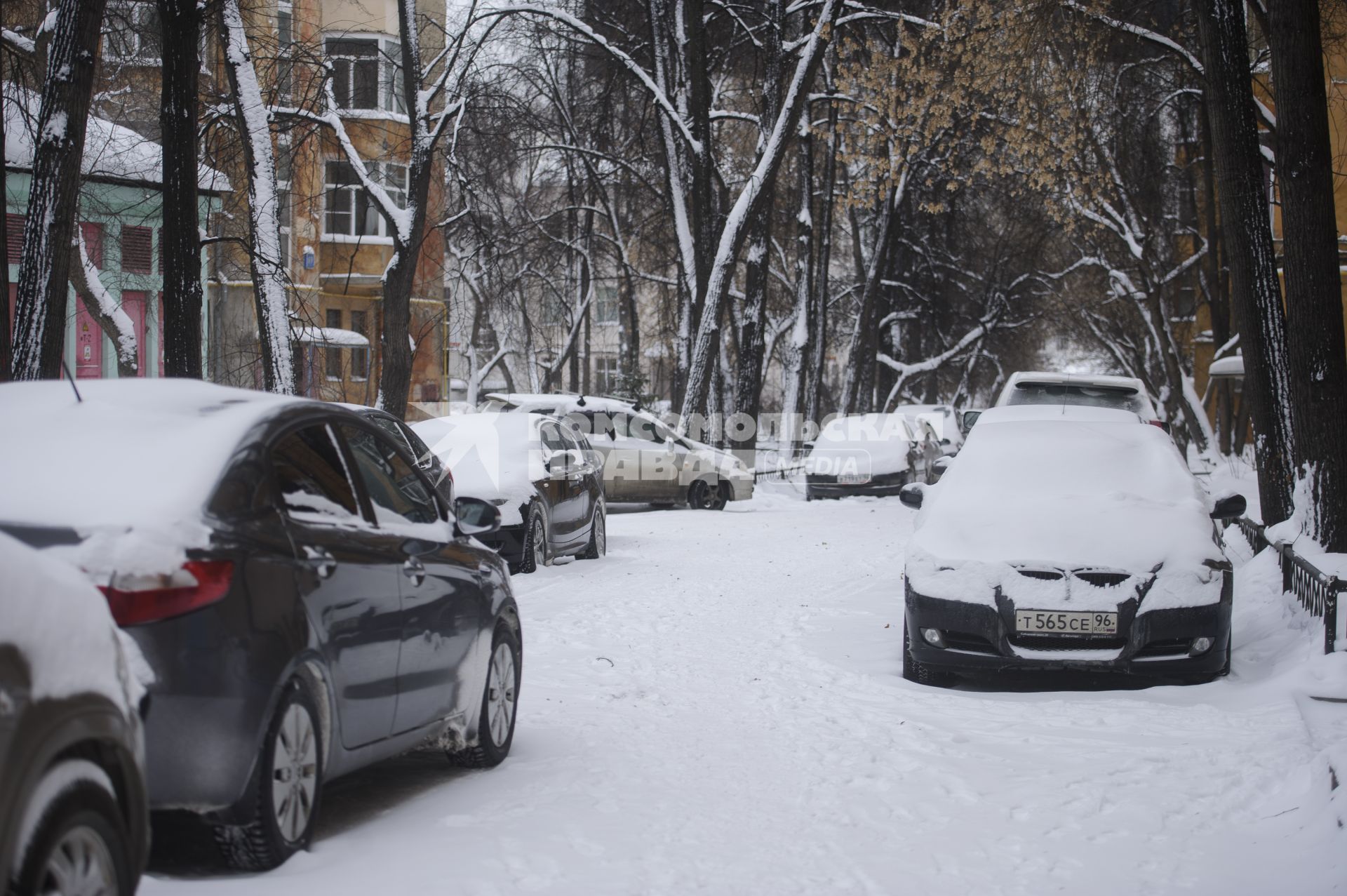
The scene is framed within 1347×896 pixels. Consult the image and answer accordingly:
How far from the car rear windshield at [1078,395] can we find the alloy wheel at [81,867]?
15.2 m

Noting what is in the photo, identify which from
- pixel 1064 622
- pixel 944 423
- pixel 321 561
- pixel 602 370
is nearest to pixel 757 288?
pixel 944 423

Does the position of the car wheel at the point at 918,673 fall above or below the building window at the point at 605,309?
below

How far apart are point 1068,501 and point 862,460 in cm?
1848

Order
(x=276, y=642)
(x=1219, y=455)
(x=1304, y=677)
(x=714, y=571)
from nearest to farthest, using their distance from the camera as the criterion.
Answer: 1. (x=276, y=642)
2. (x=1304, y=677)
3. (x=714, y=571)
4. (x=1219, y=455)

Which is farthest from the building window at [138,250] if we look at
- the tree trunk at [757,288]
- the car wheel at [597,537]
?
the car wheel at [597,537]

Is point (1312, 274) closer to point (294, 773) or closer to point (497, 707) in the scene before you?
point (497, 707)

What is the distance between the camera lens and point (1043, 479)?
33.6ft

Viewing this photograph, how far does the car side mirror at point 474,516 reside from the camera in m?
6.88

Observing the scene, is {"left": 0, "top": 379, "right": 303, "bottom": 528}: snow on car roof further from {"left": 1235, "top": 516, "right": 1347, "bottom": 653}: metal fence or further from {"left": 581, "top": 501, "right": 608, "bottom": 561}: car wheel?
{"left": 581, "top": 501, "right": 608, "bottom": 561}: car wheel

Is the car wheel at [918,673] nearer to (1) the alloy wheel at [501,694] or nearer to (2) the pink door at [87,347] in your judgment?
(1) the alloy wheel at [501,694]

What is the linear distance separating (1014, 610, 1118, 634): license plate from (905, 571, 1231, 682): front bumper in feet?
0.13

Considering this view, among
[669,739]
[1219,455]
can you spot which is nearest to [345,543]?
[669,739]

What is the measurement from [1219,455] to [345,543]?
107ft

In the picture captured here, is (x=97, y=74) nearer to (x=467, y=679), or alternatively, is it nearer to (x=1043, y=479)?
(x=1043, y=479)
